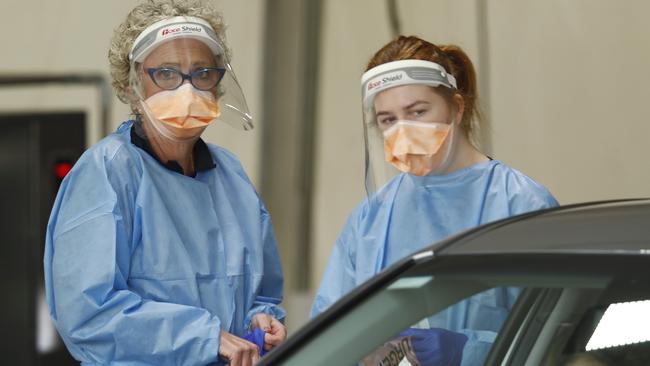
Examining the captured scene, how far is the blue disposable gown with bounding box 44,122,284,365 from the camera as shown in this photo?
8.61 ft

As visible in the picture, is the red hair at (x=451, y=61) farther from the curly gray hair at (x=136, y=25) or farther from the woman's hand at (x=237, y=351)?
the woman's hand at (x=237, y=351)

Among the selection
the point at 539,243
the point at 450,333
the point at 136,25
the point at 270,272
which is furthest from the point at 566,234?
the point at 136,25

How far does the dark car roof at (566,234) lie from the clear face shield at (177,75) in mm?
993

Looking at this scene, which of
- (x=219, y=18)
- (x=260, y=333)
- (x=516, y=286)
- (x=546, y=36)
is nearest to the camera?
(x=516, y=286)

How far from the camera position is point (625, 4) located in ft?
14.4

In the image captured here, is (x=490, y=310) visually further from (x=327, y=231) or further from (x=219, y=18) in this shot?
(x=327, y=231)

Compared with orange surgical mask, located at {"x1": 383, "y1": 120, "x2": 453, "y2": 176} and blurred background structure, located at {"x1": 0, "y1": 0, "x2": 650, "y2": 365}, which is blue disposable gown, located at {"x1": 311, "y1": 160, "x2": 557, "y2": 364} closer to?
orange surgical mask, located at {"x1": 383, "y1": 120, "x2": 453, "y2": 176}

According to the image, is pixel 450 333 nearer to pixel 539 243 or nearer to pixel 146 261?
pixel 539 243

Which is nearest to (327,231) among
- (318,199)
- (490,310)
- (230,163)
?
(318,199)

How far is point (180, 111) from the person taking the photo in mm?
2805

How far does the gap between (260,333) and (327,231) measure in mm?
3209

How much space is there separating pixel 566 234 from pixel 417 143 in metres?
0.93

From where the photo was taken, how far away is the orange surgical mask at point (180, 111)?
9.24ft


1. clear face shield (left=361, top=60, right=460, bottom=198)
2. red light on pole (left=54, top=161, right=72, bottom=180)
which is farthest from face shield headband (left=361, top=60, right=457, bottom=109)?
red light on pole (left=54, top=161, right=72, bottom=180)
